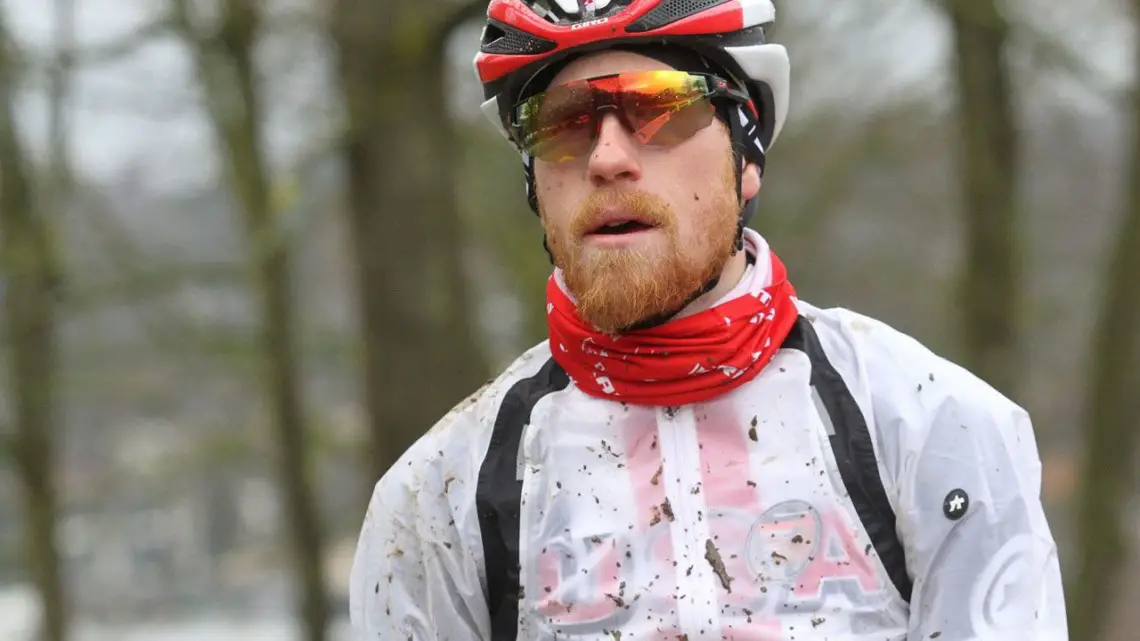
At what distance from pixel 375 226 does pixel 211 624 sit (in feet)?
57.5

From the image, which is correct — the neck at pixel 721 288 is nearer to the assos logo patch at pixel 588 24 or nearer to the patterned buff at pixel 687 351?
the patterned buff at pixel 687 351

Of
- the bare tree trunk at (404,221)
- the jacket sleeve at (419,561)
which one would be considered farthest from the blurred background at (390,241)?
the jacket sleeve at (419,561)

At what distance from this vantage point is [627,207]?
2.46 m

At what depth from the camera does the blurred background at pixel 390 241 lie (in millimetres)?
6551

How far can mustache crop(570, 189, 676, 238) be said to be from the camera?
246 centimetres

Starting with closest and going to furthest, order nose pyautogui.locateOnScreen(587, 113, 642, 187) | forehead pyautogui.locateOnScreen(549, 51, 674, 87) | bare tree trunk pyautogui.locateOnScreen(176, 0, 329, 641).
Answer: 1. nose pyautogui.locateOnScreen(587, 113, 642, 187)
2. forehead pyautogui.locateOnScreen(549, 51, 674, 87)
3. bare tree trunk pyautogui.locateOnScreen(176, 0, 329, 641)

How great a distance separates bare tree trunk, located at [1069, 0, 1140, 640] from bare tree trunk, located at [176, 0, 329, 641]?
214 inches

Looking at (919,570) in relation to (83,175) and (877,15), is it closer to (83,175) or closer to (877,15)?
(877,15)

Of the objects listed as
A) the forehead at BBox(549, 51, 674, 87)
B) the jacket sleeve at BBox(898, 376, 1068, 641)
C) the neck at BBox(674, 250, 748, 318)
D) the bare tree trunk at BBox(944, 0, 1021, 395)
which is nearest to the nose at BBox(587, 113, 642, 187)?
the forehead at BBox(549, 51, 674, 87)

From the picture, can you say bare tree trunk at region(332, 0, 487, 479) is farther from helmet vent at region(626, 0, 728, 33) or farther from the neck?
helmet vent at region(626, 0, 728, 33)

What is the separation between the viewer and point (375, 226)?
6.38 metres

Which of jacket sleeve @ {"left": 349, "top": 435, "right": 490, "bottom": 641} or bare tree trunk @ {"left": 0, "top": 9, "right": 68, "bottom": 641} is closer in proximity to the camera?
jacket sleeve @ {"left": 349, "top": 435, "right": 490, "bottom": 641}

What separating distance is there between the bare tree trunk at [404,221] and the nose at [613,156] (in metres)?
3.81

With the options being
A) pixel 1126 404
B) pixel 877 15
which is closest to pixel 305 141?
pixel 877 15
